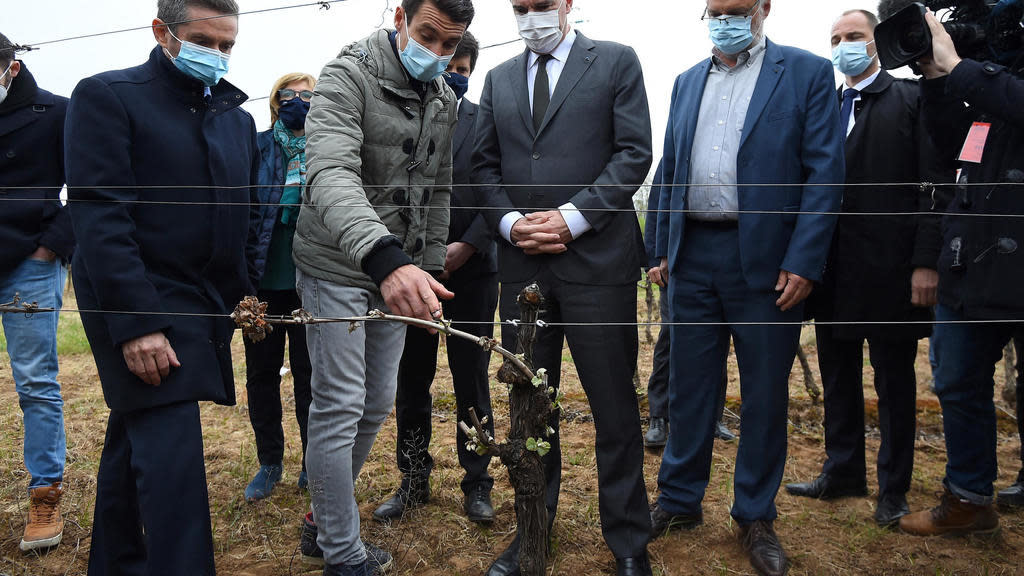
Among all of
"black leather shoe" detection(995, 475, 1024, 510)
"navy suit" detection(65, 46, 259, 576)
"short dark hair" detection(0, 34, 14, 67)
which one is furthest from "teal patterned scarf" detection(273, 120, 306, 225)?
"black leather shoe" detection(995, 475, 1024, 510)

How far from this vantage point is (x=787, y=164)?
2.99m

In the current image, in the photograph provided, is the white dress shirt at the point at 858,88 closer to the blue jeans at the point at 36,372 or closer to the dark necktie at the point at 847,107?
the dark necktie at the point at 847,107

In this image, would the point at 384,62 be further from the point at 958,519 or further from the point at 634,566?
the point at 958,519

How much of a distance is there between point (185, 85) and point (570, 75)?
1.44m

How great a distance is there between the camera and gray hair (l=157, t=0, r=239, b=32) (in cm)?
259

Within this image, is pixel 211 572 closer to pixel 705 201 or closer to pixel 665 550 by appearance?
pixel 665 550

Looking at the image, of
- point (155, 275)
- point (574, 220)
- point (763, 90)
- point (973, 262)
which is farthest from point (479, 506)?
point (973, 262)

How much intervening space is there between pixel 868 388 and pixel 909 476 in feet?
9.31

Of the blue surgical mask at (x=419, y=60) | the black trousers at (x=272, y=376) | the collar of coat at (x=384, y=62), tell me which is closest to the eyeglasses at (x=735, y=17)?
the blue surgical mask at (x=419, y=60)

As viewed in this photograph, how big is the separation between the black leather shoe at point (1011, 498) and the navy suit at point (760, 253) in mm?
1534

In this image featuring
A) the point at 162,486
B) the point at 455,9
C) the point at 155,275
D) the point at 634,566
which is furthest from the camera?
the point at 634,566

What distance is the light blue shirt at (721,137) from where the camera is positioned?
3.08 meters

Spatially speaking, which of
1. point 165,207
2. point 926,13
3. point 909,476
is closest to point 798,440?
point 909,476

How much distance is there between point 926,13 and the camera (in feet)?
9.01
